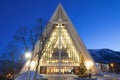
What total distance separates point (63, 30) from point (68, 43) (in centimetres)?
282

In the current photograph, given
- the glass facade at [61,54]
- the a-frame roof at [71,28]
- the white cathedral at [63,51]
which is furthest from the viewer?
the glass facade at [61,54]

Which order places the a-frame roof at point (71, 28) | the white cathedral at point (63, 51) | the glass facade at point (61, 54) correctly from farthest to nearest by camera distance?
the glass facade at point (61, 54) → the white cathedral at point (63, 51) → the a-frame roof at point (71, 28)

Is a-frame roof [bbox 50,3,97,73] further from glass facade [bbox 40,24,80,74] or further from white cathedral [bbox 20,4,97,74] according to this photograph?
glass facade [bbox 40,24,80,74]

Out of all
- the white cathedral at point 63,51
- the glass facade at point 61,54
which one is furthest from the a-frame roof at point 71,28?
the glass facade at point 61,54

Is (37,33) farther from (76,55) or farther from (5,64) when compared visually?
(76,55)

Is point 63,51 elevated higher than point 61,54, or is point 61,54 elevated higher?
point 63,51

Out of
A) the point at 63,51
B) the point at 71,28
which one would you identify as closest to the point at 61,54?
the point at 63,51

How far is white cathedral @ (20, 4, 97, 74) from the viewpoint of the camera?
3253 centimetres

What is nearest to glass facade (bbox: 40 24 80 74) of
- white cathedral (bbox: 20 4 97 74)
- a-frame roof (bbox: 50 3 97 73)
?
white cathedral (bbox: 20 4 97 74)

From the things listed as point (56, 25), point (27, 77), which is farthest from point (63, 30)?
point (27, 77)

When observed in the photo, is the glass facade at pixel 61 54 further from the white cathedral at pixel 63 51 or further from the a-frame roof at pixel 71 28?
the a-frame roof at pixel 71 28

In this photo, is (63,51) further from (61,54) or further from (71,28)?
(71,28)

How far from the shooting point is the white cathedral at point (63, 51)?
32.5 m

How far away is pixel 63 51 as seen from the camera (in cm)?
3459
